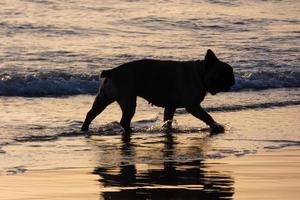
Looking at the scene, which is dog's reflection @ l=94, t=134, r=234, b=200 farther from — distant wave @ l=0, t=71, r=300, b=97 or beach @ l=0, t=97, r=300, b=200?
distant wave @ l=0, t=71, r=300, b=97

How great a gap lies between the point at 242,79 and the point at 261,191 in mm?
11080

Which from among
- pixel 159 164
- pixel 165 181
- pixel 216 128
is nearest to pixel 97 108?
pixel 216 128

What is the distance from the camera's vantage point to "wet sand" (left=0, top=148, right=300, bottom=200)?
9.39 meters

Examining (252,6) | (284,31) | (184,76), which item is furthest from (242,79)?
(252,6)

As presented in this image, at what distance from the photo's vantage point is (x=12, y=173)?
1052 centimetres

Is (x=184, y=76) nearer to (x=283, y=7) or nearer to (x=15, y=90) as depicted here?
(x=15, y=90)

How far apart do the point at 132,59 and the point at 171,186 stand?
12831 millimetres

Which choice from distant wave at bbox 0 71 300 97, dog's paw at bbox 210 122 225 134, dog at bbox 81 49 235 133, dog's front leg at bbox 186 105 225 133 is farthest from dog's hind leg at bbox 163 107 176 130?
distant wave at bbox 0 71 300 97

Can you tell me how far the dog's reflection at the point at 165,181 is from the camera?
9461 mm

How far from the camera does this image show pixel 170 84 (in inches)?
573

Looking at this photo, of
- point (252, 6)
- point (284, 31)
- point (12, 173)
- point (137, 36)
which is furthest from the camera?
point (252, 6)

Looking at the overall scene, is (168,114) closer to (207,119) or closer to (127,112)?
(207,119)

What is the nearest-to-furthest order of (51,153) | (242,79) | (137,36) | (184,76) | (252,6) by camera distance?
(51,153)
(184,76)
(242,79)
(137,36)
(252,6)

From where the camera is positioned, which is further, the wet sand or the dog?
the dog
